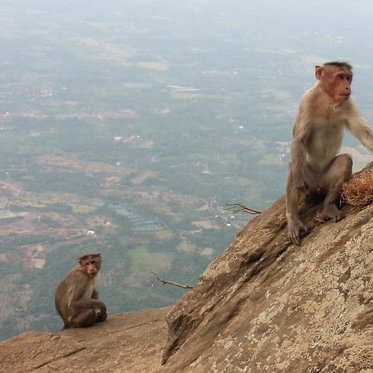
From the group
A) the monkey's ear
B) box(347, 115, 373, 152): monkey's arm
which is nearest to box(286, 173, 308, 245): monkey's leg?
box(347, 115, 373, 152): monkey's arm

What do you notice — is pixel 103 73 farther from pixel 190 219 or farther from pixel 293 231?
pixel 293 231

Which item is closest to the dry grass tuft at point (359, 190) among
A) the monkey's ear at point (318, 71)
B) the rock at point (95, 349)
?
the monkey's ear at point (318, 71)

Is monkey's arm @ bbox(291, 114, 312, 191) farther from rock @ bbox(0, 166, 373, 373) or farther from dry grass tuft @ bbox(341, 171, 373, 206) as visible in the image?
dry grass tuft @ bbox(341, 171, 373, 206)

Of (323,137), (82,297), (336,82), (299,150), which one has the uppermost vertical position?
(336,82)

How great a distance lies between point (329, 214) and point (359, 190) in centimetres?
44

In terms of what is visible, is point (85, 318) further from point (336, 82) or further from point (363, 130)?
point (336, 82)

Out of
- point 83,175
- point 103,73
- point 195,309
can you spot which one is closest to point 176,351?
point 195,309

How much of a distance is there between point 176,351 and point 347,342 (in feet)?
11.2

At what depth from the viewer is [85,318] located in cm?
1170

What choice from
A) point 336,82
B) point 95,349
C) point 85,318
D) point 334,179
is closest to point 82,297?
point 85,318

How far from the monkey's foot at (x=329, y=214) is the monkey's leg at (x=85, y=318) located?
6.38 metres

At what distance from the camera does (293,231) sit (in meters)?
6.80

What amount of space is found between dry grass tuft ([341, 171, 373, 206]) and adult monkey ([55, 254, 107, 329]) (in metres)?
6.76

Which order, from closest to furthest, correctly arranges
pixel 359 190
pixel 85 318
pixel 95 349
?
pixel 359 190, pixel 95 349, pixel 85 318
